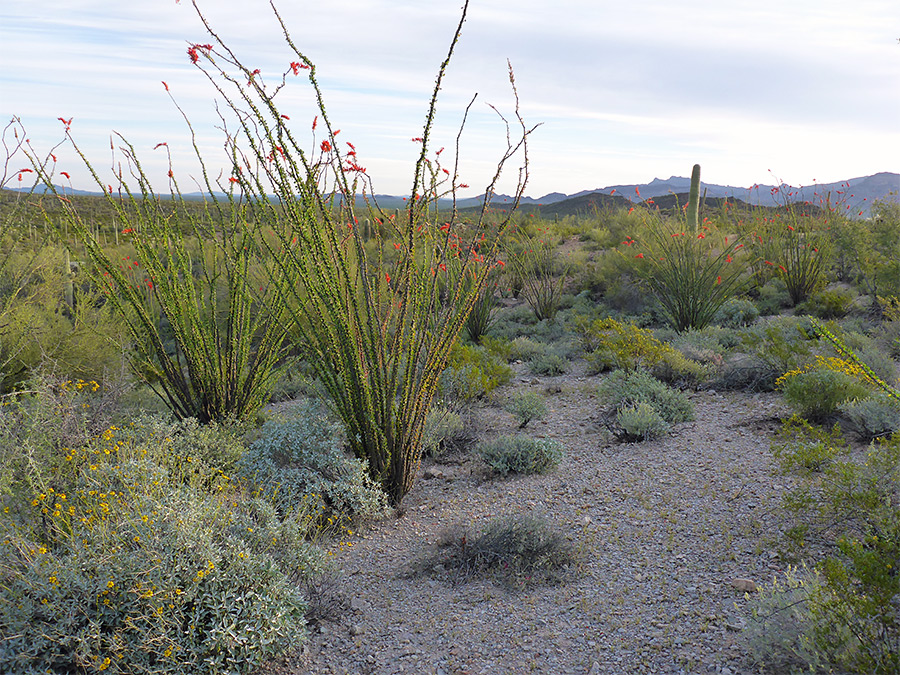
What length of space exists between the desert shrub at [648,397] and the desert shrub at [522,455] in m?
1.26

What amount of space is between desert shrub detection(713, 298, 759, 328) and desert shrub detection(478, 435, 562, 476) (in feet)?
20.2

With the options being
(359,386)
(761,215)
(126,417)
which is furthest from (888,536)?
(761,215)

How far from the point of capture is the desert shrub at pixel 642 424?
537 cm

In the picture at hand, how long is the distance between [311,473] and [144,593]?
5.53 ft

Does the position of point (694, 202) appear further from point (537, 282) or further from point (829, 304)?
point (829, 304)

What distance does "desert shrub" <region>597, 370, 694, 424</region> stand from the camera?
5.77 metres

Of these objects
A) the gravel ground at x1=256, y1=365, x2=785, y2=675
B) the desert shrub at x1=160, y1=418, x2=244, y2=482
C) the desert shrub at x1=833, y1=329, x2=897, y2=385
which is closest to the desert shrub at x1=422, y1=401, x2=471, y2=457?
the gravel ground at x1=256, y1=365, x2=785, y2=675

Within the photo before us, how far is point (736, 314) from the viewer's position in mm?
10055

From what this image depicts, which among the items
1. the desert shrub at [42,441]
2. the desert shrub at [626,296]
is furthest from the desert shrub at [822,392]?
the desert shrub at [626,296]

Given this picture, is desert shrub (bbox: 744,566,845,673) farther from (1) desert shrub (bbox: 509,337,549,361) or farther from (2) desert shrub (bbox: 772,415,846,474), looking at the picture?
(1) desert shrub (bbox: 509,337,549,361)

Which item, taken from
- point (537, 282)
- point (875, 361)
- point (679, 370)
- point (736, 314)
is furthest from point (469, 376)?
point (537, 282)

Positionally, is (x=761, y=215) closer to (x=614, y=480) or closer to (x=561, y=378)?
(x=561, y=378)

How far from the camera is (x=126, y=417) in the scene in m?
4.69

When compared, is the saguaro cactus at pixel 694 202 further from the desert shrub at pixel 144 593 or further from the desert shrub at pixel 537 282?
the desert shrub at pixel 144 593
